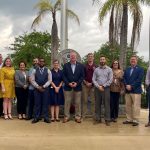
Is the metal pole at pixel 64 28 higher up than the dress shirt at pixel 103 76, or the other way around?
the metal pole at pixel 64 28

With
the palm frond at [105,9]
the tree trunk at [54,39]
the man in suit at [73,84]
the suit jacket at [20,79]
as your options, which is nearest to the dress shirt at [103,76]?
the man in suit at [73,84]

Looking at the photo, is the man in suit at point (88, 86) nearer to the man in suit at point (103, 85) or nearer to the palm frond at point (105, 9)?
the man in suit at point (103, 85)

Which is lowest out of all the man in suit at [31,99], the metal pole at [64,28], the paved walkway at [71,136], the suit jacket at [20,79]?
the paved walkway at [71,136]

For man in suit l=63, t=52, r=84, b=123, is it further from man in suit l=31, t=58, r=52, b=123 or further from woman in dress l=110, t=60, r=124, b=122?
woman in dress l=110, t=60, r=124, b=122

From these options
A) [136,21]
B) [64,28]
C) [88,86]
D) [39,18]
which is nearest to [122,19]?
[136,21]

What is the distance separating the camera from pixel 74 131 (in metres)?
10.9

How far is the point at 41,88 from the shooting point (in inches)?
481

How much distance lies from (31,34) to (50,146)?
31.0 meters

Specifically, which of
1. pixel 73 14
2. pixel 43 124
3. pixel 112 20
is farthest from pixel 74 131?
pixel 73 14

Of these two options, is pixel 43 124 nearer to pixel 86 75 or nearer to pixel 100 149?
pixel 86 75

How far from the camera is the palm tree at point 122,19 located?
16.8 m

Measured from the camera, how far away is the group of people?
12047 mm

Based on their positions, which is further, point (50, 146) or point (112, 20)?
point (112, 20)

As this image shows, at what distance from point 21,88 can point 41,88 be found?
0.84 metres
